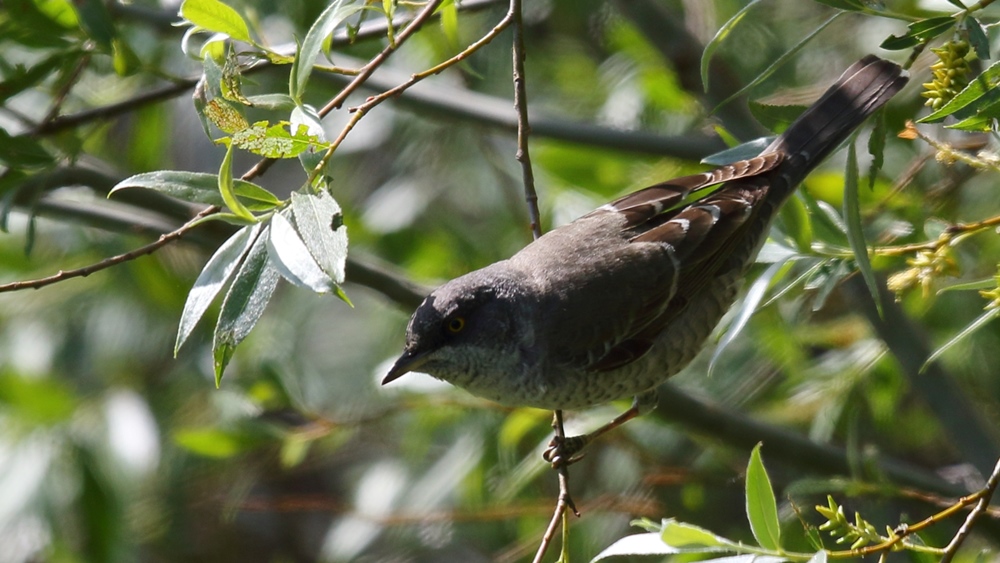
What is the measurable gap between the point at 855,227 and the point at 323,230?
1.14 m

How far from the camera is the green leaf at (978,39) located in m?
2.00

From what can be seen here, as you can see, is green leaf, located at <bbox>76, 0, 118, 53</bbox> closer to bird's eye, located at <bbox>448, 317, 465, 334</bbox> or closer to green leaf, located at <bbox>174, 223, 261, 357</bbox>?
green leaf, located at <bbox>174, 223, 261, 357</bbox>

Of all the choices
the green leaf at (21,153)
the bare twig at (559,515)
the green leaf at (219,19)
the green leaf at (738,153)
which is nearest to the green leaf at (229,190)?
the green leaf at (219,19)

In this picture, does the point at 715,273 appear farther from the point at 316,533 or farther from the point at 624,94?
the point at 316,533

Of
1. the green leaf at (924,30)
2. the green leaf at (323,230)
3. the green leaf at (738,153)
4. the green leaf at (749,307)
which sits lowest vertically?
the green leaf at (749,307)

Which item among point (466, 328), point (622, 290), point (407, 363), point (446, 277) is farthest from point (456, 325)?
point (446, 277)

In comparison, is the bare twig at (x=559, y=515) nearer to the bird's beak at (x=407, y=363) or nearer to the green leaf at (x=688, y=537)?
the green leaf at (x=688, y=537)

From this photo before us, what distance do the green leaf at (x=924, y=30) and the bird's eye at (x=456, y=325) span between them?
4.22ft

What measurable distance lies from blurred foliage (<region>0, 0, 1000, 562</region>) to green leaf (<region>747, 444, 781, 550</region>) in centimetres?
34

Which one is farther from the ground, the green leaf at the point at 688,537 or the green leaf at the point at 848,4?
the green leaf at the point at 848,4

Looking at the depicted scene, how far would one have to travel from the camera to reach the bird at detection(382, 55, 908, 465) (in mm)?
2840

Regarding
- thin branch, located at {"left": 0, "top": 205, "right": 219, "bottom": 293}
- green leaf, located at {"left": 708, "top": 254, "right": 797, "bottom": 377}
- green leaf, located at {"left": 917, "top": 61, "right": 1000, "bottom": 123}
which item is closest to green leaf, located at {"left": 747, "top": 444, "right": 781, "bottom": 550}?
green leaf, located at {"left": 708, "top": 254, "right": 797, "bottom": 377}

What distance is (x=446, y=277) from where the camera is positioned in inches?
178

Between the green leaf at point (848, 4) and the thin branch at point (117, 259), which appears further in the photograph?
the green leaf at point (848, 4)
